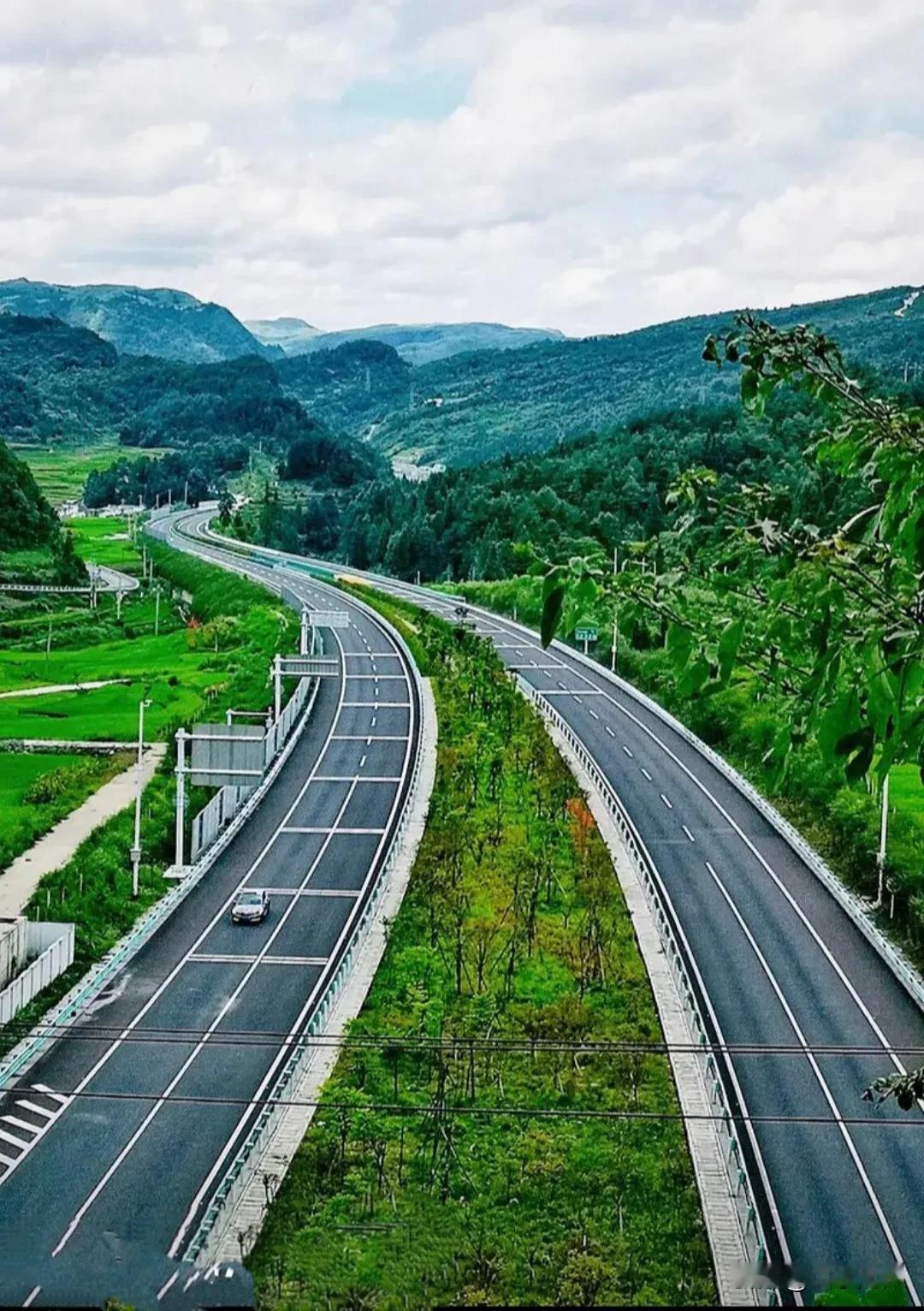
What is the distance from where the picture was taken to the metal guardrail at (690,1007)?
19984mm

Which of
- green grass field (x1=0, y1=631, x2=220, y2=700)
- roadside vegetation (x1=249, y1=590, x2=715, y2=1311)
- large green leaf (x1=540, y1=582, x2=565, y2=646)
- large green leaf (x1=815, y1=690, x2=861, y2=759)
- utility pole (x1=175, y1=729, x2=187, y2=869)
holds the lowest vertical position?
green grass field (x1=0, y1=631, x2=220, y2=700)

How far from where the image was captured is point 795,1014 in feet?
97.4

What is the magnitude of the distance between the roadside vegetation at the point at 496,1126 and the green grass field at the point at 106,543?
308ft

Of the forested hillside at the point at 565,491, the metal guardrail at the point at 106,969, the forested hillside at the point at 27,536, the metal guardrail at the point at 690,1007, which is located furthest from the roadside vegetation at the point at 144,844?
the forested hillside at the point at 27,536

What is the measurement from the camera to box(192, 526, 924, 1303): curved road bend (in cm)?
2069

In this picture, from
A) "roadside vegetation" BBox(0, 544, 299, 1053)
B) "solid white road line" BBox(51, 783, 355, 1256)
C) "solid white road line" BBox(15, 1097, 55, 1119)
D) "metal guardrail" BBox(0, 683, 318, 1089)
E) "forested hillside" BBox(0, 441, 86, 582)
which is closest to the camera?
"solid white road line" BBox(51, 783, 355, 1256)

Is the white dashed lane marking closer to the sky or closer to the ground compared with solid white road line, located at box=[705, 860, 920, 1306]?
closer to the ground

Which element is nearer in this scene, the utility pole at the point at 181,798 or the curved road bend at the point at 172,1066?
the curved road bend at the point at 172,1066

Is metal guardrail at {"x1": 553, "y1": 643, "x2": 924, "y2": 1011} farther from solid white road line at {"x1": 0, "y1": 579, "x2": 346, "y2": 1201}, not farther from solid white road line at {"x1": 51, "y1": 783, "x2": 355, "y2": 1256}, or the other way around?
solid white road line at {"x1": 0, "y1": 579, "x2": 346, "y2": 1201}

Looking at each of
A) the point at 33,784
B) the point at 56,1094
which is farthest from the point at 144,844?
the point at 56,1094

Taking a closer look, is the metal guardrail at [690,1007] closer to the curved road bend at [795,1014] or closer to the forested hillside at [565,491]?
the curved road bend at [795,1014]

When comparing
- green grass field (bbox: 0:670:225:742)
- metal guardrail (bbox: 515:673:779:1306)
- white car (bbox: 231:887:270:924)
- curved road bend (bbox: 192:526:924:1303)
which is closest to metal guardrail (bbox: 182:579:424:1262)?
white car (bbox: 231:887:270:924)

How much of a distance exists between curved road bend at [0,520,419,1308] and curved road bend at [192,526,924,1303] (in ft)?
28.3

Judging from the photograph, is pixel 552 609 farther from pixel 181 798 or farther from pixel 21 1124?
pixel 181 798
